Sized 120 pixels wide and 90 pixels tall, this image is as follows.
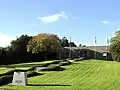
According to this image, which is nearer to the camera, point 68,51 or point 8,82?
point 8,82

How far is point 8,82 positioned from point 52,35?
62.9 metres

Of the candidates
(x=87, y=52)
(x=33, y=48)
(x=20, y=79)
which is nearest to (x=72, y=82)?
(x=20, y=79)

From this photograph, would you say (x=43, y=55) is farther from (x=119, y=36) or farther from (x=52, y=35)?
(x=119, y=36)

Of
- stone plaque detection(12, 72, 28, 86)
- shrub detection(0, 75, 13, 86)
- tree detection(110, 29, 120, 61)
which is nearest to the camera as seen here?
stone plaque detection(12, 72, 28, 86)

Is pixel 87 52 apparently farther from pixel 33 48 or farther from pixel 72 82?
pixel 72 82

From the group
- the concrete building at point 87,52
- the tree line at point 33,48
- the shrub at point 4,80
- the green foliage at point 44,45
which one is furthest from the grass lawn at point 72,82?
the concrete building at point 87,52

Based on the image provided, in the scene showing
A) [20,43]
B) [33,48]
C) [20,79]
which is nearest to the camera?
[20,79]

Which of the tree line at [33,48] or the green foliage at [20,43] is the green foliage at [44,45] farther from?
the green foliage at [20,43]

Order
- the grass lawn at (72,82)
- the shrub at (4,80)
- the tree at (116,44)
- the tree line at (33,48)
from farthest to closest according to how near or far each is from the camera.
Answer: the tree line at (33,48), the tree at (116,44), the shrub at (4,80), the grass lawn at (72,82)

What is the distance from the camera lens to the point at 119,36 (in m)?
68.0

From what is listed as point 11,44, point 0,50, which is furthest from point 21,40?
point 0,50

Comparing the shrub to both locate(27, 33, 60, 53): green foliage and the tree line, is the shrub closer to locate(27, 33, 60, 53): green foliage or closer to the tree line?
the tree line

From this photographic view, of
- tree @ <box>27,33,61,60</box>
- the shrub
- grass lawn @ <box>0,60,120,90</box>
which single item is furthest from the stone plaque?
tree @ <box>27,33,61,60</box>

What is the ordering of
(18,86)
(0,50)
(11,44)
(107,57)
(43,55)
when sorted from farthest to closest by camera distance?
1. (107,57)
2. (43,55)
3. (11,44)
4. (0,50)
5. (18,86)
